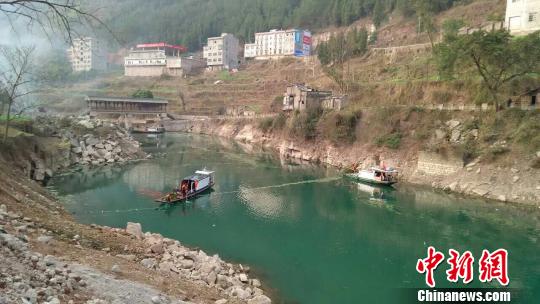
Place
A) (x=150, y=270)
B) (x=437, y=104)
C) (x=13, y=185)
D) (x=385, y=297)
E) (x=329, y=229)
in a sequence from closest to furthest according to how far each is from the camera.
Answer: (x=150, y=270) → (x=385, y=297) → (x=13, y=185) → (x=329, y=229) → (x=437, y=104)

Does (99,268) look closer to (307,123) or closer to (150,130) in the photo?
(307,123)

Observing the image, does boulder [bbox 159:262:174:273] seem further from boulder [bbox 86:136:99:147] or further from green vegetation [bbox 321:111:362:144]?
green vegetation [bbox 321:111:362:144]

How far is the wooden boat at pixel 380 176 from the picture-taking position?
34.5m

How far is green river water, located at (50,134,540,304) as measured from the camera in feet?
54.8

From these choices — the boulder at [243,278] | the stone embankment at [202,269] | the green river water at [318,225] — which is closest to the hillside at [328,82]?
the green river water at [318,225]

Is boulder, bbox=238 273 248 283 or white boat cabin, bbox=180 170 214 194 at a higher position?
white boat cabin, bbox=180 170 214 194

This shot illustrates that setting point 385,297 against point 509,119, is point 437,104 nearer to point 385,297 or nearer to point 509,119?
point 509,119

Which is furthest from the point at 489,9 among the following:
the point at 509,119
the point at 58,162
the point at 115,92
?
the point at 115,92

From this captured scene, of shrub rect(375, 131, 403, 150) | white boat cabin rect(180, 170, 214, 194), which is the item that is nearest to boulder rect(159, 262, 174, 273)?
white boat cabin rect(180, 170, 214, 194)

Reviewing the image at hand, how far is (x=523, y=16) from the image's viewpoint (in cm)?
4262

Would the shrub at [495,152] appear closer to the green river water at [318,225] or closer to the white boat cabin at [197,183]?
the green river water at [318,225]

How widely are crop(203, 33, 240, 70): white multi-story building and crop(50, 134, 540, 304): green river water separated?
71.8 meters

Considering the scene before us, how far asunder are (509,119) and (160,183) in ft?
88.5

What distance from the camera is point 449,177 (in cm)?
3291
